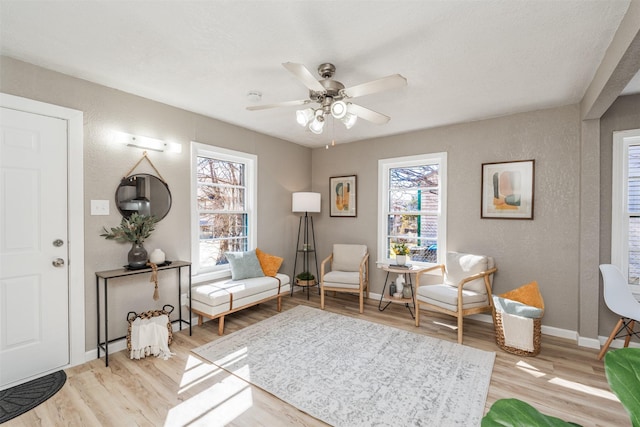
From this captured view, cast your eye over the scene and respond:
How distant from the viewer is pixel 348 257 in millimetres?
4445

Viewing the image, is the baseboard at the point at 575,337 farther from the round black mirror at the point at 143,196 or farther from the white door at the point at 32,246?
the white door at the point at 32,246

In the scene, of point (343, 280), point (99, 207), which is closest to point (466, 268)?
point (343, 280)

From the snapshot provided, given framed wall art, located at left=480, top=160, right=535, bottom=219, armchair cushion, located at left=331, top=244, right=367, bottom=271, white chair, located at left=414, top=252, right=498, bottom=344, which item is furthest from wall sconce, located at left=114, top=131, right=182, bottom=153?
framed wall art, located at left=480, top=160, right=535, bottom=219

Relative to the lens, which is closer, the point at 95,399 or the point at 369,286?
the point at 95,399

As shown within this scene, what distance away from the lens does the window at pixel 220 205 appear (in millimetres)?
3572

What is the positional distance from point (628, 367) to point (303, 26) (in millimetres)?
2086

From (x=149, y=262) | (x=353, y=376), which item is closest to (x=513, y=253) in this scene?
(x=353, y=376)

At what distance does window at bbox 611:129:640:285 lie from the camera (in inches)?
112

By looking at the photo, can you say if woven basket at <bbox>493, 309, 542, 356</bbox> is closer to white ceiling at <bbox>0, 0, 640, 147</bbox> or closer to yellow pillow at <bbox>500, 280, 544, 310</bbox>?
yellow pillow at <bbox>500, 280, 544, 310</bbox>

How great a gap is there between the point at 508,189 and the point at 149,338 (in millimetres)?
4128

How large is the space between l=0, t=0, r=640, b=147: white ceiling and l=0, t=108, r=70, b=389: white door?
1.91 feet

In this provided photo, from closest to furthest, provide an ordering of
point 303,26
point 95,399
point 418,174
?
point 303,26 < point 95,399 < point 418,174

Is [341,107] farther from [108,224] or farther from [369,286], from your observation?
[369,286]

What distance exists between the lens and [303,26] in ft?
6.05
